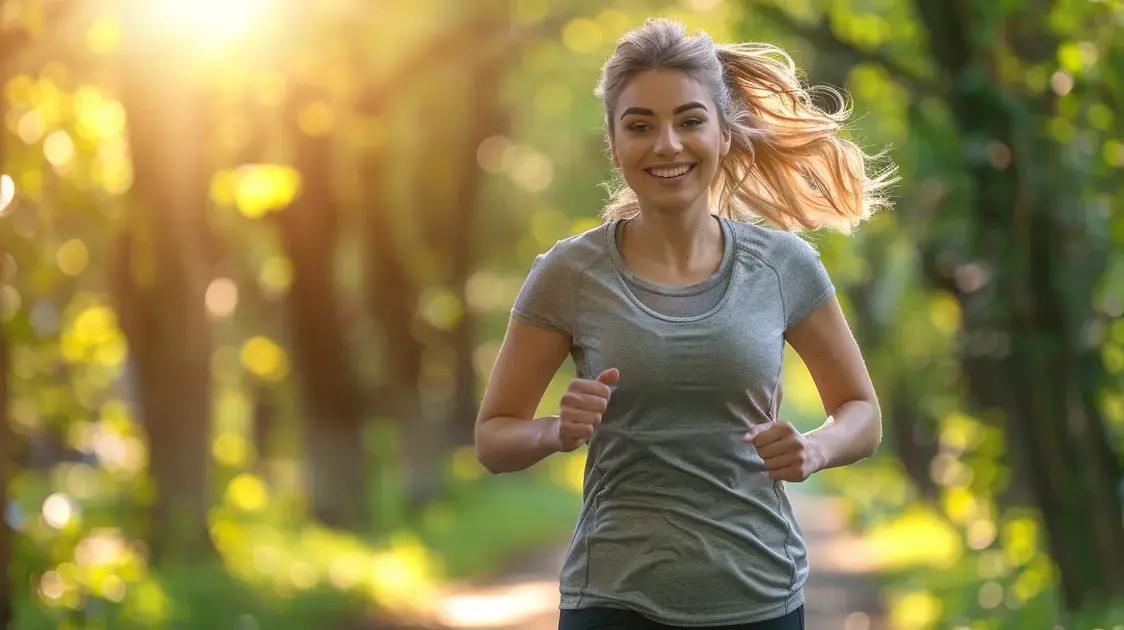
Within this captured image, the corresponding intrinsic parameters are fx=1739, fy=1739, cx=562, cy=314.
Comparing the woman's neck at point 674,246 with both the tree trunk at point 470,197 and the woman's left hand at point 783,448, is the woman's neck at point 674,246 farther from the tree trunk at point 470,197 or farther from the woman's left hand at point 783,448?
the tree trunk at point 470,197

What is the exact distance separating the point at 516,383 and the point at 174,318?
11.1 m

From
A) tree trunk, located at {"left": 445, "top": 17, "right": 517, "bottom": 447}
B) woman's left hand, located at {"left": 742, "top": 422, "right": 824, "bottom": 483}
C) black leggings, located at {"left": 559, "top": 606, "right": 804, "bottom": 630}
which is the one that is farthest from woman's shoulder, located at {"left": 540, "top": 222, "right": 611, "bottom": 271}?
tree trunk, located at {"left": 445, "top": 17, "right": 517, "bottom": 447}

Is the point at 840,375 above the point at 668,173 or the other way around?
the other way around

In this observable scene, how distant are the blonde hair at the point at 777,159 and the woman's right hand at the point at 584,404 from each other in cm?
77

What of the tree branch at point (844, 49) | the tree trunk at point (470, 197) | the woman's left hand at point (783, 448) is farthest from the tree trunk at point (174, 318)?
the woman's left hand at point (783, 448)

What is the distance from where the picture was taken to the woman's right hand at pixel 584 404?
3.41m

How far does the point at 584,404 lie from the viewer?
3418 millimetres

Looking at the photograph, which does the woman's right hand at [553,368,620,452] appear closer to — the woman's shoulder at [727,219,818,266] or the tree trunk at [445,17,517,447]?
the woman's shoulder at [727,219,818,266]

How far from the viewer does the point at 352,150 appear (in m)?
20.2

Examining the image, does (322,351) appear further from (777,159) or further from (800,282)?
(800,282)

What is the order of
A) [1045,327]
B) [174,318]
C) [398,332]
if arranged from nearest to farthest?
[1045,327], [174,318], [398,332]

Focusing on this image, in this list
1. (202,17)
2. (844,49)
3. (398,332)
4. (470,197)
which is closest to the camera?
(844,49)

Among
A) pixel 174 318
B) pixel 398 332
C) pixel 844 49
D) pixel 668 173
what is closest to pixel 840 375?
pixel 668 173

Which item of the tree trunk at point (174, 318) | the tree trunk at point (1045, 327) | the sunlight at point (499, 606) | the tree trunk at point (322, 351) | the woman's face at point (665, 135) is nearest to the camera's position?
the woman's face at point (665, 135)
